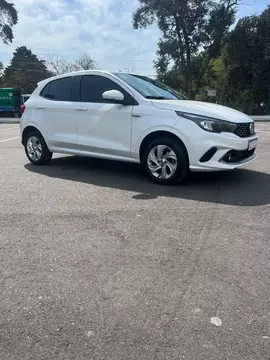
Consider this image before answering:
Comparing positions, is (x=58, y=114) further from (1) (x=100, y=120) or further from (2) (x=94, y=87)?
(1) (x=100, y=120)

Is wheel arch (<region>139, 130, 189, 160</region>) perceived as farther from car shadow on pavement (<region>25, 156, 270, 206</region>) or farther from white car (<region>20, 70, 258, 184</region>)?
car shadow on pavement (<region>25, 156, 270, 206</region>)

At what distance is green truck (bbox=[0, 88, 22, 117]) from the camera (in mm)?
38656

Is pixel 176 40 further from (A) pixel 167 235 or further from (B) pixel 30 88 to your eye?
(B) pixel 30 88

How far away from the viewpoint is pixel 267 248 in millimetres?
3641

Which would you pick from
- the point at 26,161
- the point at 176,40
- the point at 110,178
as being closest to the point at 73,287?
the point at 110,178

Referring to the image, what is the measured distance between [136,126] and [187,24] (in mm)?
32052

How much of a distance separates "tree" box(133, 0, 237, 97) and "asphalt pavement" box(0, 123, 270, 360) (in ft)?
105

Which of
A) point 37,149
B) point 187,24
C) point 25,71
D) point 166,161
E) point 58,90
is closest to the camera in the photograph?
point 166,161

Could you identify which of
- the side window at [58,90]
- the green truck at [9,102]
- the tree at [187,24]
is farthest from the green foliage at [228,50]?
the side window at [58,90]

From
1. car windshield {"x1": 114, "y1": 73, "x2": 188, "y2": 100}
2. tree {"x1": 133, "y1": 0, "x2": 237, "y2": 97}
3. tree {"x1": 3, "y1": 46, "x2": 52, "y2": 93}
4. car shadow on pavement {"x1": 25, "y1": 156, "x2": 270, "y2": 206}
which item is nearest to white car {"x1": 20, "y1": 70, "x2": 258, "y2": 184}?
car windshield {"x1": 114, "y1": 73, "x2": 188, "y2": 100}

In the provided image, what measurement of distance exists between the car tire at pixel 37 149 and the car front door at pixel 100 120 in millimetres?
1076

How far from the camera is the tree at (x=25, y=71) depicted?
213ft

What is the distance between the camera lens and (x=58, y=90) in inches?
284

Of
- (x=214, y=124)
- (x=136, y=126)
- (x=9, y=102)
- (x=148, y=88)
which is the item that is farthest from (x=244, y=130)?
(x=9, y=102)
